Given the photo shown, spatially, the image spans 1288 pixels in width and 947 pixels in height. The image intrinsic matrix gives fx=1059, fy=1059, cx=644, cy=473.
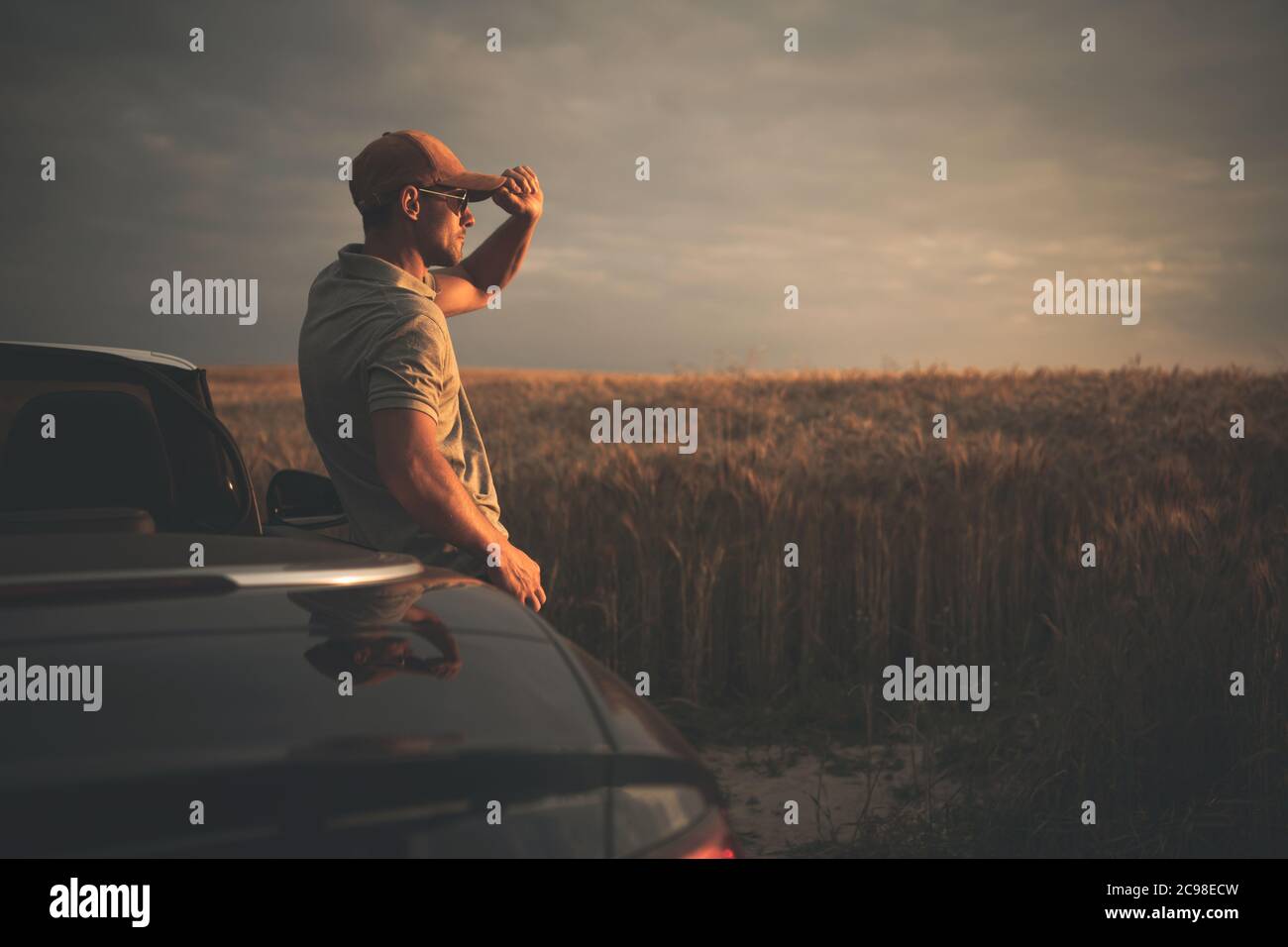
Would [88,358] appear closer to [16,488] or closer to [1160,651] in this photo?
[16,488]

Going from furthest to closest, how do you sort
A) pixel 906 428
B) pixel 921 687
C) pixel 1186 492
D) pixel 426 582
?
pixel 906 428
pixel 1186 492
pixel 921 687
pixel 426 582

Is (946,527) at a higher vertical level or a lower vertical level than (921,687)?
higher

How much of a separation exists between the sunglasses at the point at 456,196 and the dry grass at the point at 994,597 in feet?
7.81

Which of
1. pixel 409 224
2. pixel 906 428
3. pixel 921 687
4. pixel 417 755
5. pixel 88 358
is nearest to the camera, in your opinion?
pixel 417 755

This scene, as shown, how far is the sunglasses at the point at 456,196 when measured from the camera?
2748 mm

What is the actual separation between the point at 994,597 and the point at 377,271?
372cm

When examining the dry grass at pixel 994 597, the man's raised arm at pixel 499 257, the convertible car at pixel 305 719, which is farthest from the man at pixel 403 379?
the dry grass at pixel 994 597

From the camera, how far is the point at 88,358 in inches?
115

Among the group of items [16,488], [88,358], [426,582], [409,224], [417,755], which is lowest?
[417,755]

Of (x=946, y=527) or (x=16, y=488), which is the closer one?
(x=16, y=488)

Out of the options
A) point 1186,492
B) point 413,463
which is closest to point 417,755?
point 413,463

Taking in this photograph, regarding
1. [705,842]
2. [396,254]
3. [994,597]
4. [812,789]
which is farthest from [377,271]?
[994,597]

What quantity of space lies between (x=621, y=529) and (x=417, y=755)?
4.43 metres

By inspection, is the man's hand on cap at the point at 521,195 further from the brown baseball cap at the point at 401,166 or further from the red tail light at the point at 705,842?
the red tail light at the point at 705,842
